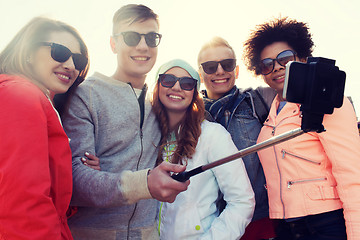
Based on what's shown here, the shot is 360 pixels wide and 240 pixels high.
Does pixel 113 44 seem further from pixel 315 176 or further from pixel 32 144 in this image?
pixel 315 176

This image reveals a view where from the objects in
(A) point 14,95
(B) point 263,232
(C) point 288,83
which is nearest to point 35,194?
(A) point 14,95

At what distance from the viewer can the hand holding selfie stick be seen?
4.46ft

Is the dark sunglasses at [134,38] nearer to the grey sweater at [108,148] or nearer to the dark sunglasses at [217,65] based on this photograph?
the grey sweater at [108,148]

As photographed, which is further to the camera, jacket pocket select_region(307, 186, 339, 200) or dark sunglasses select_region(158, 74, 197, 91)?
dark sunglasses select_region(158, 74, 197, 91)

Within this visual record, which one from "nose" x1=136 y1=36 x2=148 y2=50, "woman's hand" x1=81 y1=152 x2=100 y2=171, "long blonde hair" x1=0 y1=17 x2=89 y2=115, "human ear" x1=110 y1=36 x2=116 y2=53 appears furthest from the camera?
"human ear" x1=110 y1=36 x2=116 y2=53

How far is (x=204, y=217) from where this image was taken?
2.74 metres

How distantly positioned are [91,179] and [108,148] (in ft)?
1.67

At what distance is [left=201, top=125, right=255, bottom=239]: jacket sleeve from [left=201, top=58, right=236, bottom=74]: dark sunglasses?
139cm

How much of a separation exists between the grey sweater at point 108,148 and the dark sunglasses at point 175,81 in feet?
1.59

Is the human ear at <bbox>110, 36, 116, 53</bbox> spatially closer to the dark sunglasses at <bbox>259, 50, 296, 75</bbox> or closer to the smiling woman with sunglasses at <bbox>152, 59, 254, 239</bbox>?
the smiling woman with sunglasses at <bbox>152, 59, 254, 239</bbox>

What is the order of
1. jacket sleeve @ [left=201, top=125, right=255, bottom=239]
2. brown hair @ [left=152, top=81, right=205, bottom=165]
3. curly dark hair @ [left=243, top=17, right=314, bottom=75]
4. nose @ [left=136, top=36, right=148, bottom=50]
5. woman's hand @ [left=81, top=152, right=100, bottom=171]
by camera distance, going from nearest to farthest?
woman's hand @ [left=81, top=152, right=100, bottom=171] < jacket sleeve @ [left=201, top=125, right=255, bottom=239] < brown hair @ [left=152, top=81, right=205, bottom=165] < nose @ [left=136, top=36, right=148, bottom=50] < curly dark hair @ [left=243, top=17, right=314, bottom=75]

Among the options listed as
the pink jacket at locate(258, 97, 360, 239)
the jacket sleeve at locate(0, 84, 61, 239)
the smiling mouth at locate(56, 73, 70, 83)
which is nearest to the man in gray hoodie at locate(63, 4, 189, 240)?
the smiling mouth at locate(56, 73, 70, 83)

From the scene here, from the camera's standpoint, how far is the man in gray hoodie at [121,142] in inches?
84.1

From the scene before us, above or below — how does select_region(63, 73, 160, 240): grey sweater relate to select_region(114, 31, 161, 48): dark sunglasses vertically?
below
